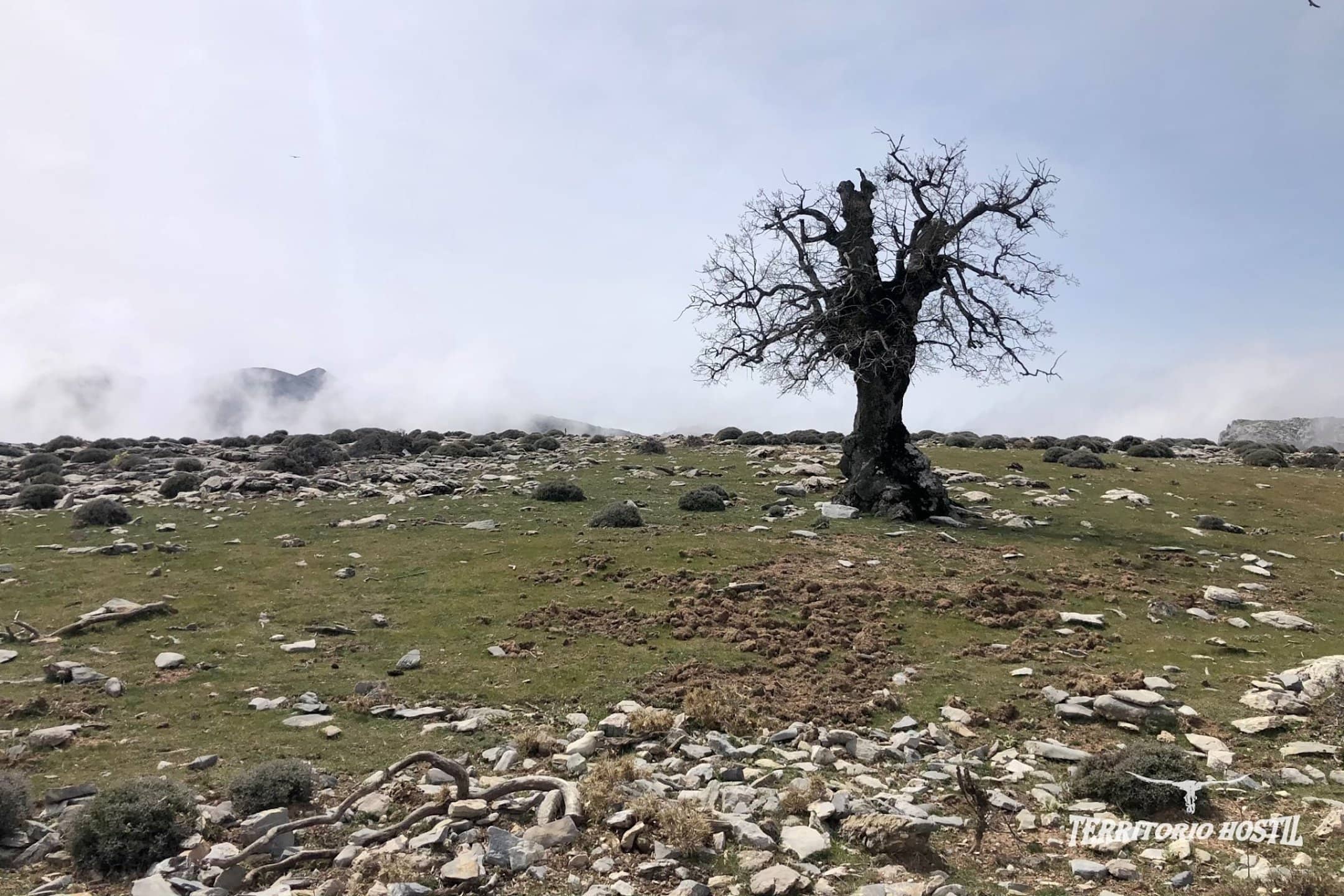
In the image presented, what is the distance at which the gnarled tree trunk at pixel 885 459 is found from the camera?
936 inches

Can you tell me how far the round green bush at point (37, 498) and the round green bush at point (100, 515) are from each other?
421 cm

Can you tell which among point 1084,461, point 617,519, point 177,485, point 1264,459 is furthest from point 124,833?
point 1264,459

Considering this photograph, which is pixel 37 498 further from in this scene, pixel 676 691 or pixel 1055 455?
pixel 1055 455

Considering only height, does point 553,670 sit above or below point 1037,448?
below

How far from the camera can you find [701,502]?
25.2 m

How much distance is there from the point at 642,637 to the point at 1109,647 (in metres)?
7.89

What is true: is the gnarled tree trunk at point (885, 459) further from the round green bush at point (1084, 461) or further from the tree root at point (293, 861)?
the tree root at point (293, 861)

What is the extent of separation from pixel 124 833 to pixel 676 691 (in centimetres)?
639

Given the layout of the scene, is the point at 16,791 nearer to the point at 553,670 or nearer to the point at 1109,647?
the point at 553,670

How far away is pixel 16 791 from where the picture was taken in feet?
23.3

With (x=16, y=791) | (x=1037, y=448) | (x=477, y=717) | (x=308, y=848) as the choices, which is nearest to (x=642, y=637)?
(x=477, y=717)

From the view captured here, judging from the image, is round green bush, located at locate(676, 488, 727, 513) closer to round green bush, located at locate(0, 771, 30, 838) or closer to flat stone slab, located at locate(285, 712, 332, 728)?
flat stone slab, located at locate(285, 712, 332, 728)

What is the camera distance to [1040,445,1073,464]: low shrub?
3681 centimetres

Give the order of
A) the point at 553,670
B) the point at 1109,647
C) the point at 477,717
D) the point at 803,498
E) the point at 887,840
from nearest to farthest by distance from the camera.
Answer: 1. the point at 887,840
2. the point at 477,717
3. the point at 553,670
4. the point at 1109,647
5. the point at 803,498
